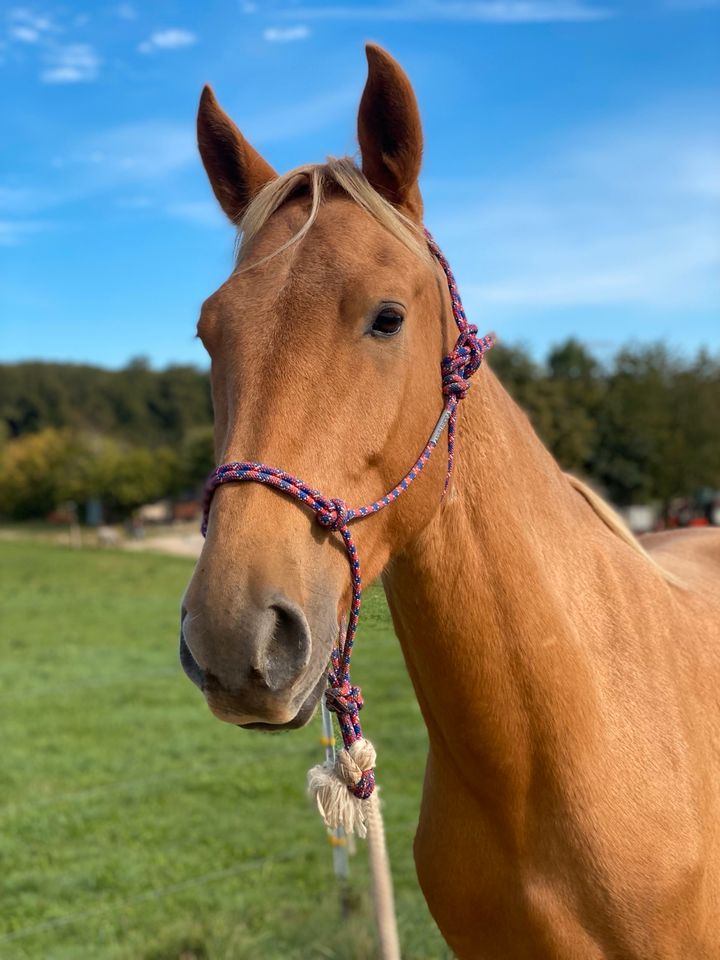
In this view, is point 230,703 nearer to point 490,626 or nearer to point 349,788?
point 349,788

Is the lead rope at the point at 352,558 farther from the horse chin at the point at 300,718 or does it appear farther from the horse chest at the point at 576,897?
the horse chest at the point at 576,897

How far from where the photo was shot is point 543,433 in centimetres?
3444

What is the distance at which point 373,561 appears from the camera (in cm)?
167

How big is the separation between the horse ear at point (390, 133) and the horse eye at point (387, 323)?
35 cm

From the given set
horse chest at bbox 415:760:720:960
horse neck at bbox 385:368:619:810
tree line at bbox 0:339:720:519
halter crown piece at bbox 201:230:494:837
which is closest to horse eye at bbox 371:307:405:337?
halter crown piece at bbox 201:230:494:837

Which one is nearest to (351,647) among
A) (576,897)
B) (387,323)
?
(387,323)

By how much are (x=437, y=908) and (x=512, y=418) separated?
51.2 inches

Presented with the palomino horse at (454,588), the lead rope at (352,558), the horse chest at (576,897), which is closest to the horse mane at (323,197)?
the palomino horse at (454,588)

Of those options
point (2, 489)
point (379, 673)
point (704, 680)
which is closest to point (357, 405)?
point (704, 680)

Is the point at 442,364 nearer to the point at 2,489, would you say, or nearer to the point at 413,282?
the point at 413,282

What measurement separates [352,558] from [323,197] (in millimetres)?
825

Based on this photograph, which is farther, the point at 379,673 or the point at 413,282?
the point at 379,673

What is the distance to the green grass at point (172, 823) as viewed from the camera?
428 centimetres

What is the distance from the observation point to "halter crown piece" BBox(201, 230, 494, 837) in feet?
5.25
